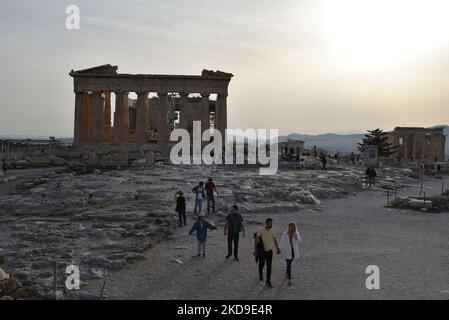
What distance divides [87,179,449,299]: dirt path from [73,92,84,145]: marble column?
116ft

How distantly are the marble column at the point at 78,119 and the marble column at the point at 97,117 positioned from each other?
1290 millimetres

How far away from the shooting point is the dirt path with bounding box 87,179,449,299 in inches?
400

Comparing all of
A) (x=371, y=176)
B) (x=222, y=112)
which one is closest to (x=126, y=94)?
(x=222, y=112)

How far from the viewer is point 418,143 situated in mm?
80625

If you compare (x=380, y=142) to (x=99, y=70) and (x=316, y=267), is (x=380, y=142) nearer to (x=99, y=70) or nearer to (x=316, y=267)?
(x=99, y=70)

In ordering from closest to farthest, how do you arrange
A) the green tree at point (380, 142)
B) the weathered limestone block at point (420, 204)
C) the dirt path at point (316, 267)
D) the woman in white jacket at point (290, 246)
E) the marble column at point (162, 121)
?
the dirt path at point (316, 267) < the woman in white jacket at point (290, 246) < the weathered limestone block at point (420, 204) < the marble column at point (162, 121) < the green tree at point (380, 142)

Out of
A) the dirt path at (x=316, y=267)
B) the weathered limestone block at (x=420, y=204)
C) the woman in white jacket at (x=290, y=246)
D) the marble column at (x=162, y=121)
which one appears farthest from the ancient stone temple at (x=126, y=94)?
the woman in white jacket at (x=290, y=246)

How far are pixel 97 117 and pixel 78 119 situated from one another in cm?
217

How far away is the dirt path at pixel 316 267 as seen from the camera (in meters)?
10.2

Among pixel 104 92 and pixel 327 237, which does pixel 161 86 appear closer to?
pixel 104 92

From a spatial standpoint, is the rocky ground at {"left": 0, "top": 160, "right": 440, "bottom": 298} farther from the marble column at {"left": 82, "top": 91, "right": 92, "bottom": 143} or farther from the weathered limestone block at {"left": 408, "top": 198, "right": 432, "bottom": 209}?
the marble column at {"left": 82, "top": 91, "right": 92, "bottom": 143}

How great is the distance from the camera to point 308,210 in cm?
2198

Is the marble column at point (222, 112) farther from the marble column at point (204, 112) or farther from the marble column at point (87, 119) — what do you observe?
the marble column at point (87, 119)

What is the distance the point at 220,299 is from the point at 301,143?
67141 millimetres
